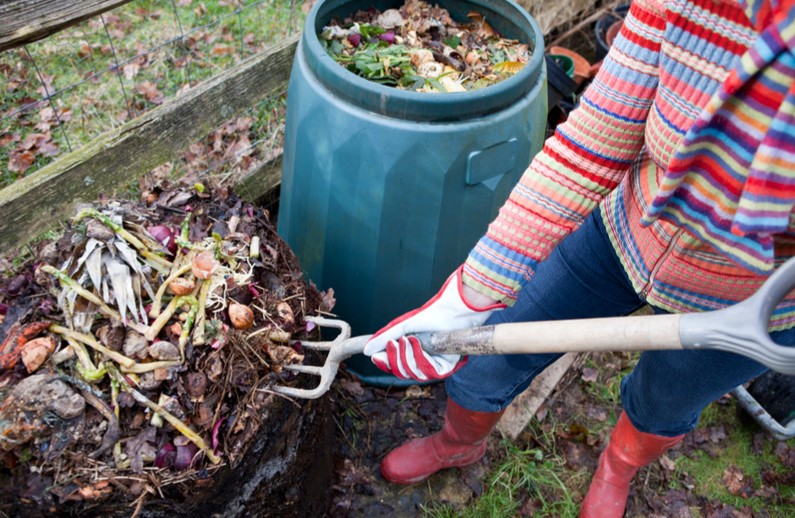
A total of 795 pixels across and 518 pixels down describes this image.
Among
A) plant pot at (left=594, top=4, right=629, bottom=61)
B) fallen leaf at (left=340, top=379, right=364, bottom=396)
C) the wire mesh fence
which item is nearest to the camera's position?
fallen leaf at (left=340, top=379, right=364, bottom=396)

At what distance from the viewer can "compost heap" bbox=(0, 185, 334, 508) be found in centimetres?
144

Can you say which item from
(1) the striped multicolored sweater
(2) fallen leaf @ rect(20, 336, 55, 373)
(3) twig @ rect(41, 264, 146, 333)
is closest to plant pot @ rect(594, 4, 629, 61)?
(1) the striped multicolored sweater

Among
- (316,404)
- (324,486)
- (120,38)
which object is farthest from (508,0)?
(120,38)

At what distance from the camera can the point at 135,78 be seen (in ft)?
11.1


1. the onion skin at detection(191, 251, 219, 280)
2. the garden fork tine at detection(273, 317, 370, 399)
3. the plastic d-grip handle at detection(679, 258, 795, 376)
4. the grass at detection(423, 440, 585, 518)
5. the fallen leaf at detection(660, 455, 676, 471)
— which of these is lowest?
the fallen leaf at detection(660, 455, 676, 471)

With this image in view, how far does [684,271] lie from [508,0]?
1254 mm

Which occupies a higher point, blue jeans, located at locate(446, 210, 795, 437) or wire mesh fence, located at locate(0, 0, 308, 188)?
blue jeans, located at locate(446, 210, 795, 437)

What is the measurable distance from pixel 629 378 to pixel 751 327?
91 centimetres

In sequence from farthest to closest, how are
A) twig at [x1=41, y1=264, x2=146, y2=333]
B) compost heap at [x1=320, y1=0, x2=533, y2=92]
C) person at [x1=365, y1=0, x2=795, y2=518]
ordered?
compost heap at [x1=320, y1=0, x2=533, y2=92]
twig at [x1=41, y1=264, x2=146, y2=333]
person at [x1=365, y1=0, x2=795, y2=518]

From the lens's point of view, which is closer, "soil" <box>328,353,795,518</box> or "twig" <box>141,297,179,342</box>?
"twig" <box>141,297,179,342</box>

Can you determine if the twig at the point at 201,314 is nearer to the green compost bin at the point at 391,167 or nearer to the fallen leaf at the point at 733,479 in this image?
the green compost bin at the point at 391,167

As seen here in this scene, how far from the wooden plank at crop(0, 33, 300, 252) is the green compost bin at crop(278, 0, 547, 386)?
40 centimetres

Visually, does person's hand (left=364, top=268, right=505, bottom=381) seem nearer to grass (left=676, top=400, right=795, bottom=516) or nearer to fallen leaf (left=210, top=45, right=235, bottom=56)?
grass (left=676, top=400, right=795, bottom=516)

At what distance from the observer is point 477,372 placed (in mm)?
1909
